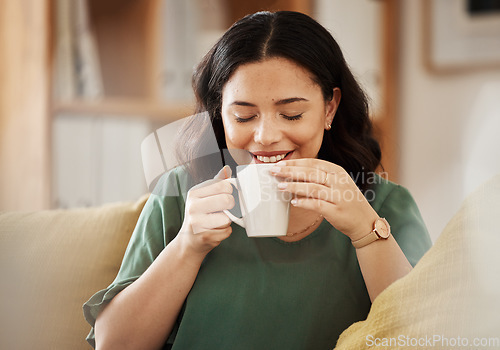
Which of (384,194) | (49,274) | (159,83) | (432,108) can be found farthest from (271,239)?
(432,108)

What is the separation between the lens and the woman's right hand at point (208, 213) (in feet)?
1.72

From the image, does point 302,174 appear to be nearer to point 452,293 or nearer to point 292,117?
point 292,117

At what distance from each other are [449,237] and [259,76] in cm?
23

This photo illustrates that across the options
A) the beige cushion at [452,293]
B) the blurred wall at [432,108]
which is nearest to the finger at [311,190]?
the beige cushion at [452,293]

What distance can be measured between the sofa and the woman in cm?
4

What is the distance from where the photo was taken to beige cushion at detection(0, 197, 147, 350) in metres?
0.56

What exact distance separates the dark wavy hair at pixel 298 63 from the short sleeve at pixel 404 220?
0.03 metres

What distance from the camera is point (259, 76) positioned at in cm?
52

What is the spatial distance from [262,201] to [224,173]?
0.07 metres

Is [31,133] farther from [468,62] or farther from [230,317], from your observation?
[468,62]

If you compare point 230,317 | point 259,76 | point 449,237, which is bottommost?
point 230,317

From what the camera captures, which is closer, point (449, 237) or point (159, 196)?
point (449, 237)

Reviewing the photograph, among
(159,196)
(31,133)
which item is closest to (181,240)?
(159,196)

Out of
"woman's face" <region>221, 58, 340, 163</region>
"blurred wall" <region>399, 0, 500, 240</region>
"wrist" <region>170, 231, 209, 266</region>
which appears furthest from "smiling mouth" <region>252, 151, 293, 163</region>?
"blurred wall" <region>399, 0, 500, 240</region>
